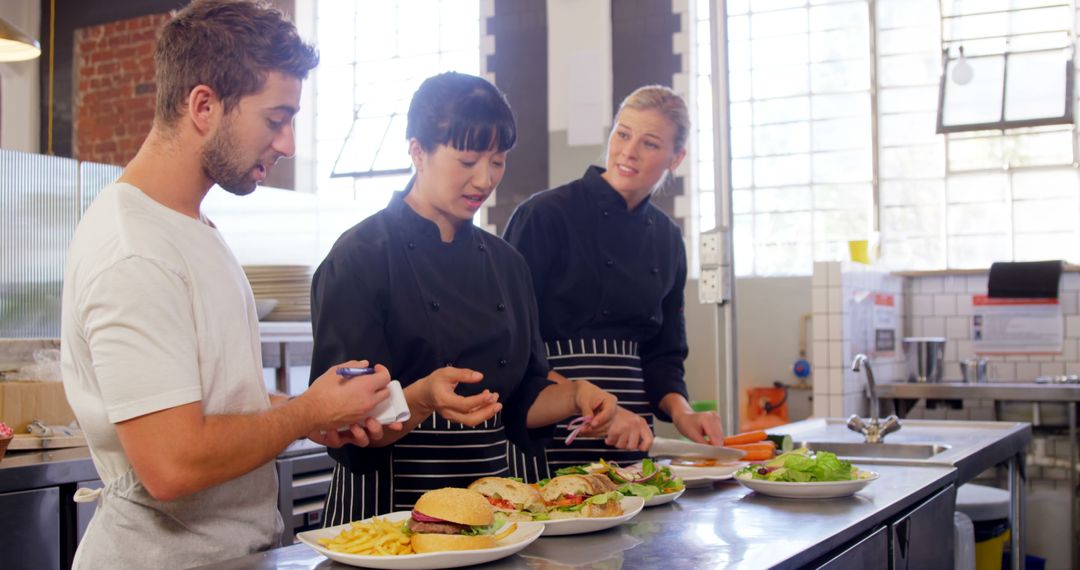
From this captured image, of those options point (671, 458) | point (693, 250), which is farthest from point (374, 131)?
point (671, 458)

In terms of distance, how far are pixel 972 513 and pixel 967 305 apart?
1.99 meters

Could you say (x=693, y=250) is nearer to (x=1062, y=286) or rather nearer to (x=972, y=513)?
(x=1062, y=286)

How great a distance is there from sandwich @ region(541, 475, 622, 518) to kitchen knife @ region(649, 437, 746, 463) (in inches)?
24.9

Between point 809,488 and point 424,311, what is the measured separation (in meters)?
0.83

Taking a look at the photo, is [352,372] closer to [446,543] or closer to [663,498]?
[446,543]

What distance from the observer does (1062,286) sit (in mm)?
5613

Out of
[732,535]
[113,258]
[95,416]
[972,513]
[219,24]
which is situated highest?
[219,24]

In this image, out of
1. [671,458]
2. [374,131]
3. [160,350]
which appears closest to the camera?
[160,350]

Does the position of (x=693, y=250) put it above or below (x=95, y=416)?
above

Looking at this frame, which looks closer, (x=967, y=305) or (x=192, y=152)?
(x=192, y=152)

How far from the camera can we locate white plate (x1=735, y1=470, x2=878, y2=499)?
2096mm

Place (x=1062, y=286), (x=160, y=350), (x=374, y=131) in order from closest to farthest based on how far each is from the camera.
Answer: (x=160, y=350) < (x=1062, y=286) < (x=374, y=131)

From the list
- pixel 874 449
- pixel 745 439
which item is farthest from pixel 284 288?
pixel 745 439

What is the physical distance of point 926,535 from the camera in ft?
7.72
